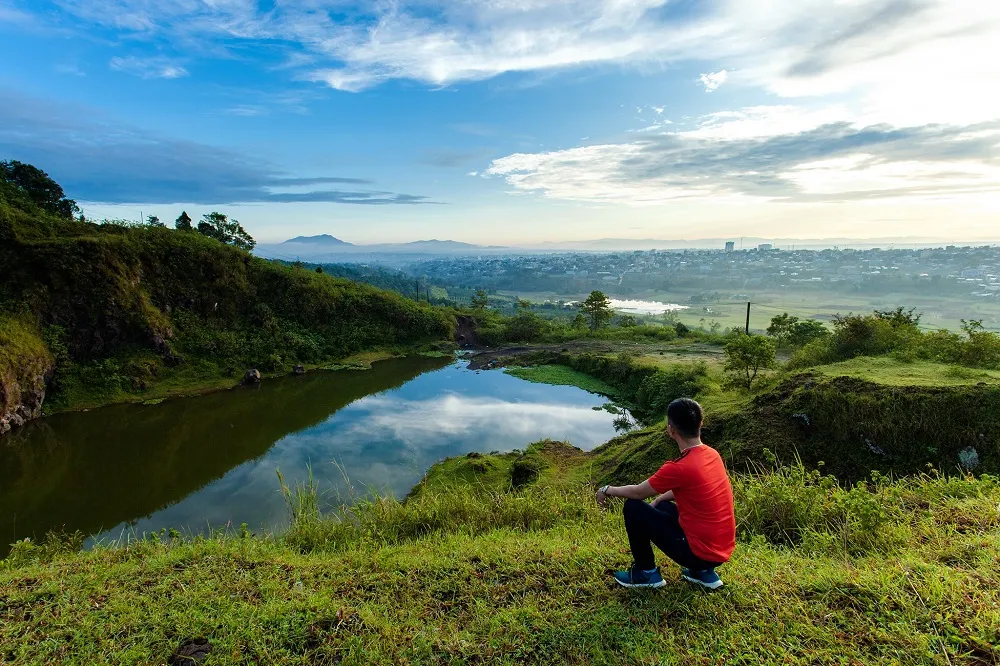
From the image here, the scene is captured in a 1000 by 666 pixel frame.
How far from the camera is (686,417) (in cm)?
277

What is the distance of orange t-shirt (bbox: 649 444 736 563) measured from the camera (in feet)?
9.07

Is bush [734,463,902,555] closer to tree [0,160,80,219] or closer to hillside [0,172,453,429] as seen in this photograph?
hillside [0,172,453,429]

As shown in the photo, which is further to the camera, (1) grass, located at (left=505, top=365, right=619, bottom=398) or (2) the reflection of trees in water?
(1) grass, located at (left=505, top=365, right=619, bottom=398)

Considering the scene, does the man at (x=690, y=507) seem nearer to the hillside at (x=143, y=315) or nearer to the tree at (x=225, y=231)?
the hillside at (x=143, y=315)

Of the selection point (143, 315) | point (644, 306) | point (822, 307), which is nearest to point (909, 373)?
point (143, 315)

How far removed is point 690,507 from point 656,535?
0.97 feet

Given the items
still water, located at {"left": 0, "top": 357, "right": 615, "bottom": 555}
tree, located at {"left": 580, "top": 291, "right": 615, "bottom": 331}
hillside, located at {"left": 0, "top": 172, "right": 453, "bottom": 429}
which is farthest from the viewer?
tree, located at {"left": 580, "top": 291, "right": 615, "bottom": 331}

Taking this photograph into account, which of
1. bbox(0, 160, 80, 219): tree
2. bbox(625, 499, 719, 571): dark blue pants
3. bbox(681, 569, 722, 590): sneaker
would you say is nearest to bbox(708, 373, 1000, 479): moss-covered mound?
bbox(681, 569, 722, 590): sneaker

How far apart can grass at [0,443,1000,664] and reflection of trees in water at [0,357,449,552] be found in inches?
319

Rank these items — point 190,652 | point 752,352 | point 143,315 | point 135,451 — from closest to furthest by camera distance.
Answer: point 190,652 < point 752,352 < point 135,451 < point 143,315

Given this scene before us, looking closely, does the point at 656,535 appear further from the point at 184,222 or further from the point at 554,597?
the point at 184,222

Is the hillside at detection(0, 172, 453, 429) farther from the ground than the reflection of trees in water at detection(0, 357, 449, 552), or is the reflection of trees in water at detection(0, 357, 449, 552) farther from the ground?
the hillside at detection(0, 172, 453, 429)

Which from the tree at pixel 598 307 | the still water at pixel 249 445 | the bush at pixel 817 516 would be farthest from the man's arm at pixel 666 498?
the tree at pixel 598 307

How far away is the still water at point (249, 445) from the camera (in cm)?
1023
